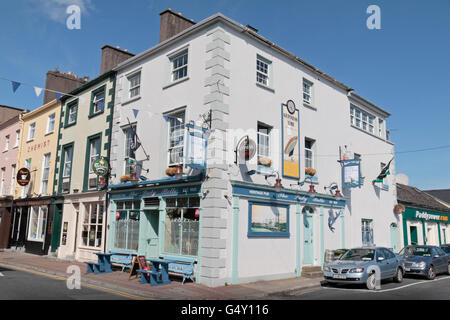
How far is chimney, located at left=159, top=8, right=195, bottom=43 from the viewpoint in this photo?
668 inches

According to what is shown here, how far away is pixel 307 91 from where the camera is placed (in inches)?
715

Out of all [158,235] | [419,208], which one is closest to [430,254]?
[419,208]

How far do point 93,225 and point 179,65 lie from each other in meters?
8.96

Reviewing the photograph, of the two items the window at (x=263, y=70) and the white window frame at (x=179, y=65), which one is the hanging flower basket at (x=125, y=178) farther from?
the window at (x=263, y=70)

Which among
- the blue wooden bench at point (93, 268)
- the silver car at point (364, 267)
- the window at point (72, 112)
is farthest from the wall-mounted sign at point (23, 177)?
the silver car at point (364, 267)

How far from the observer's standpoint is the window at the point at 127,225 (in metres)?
16.0

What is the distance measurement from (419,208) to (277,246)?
1621 centimetres

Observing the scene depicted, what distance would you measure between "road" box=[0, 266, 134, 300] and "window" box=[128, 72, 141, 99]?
8607 millimetres

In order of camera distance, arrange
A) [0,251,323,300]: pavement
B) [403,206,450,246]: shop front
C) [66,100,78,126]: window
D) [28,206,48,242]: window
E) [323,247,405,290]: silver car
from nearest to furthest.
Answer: [0,251,323,300]: pavement → [323,247,405,290]: silver car → [66,100,78,126]: window → [28,206,48,242]: window → [403,206,450,246]: shop front

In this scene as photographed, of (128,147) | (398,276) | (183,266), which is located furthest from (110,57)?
(398,276)

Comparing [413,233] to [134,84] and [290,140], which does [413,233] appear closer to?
[290,140]

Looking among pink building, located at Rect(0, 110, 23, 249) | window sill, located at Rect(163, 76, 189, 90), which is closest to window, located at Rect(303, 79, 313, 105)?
window sill, located at Rect(163, 76, 189, 90)

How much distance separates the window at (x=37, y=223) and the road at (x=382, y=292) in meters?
16.5

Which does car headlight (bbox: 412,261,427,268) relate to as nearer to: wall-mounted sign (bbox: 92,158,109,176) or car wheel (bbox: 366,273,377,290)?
car wheel (bbox: 366,273,377,290)
